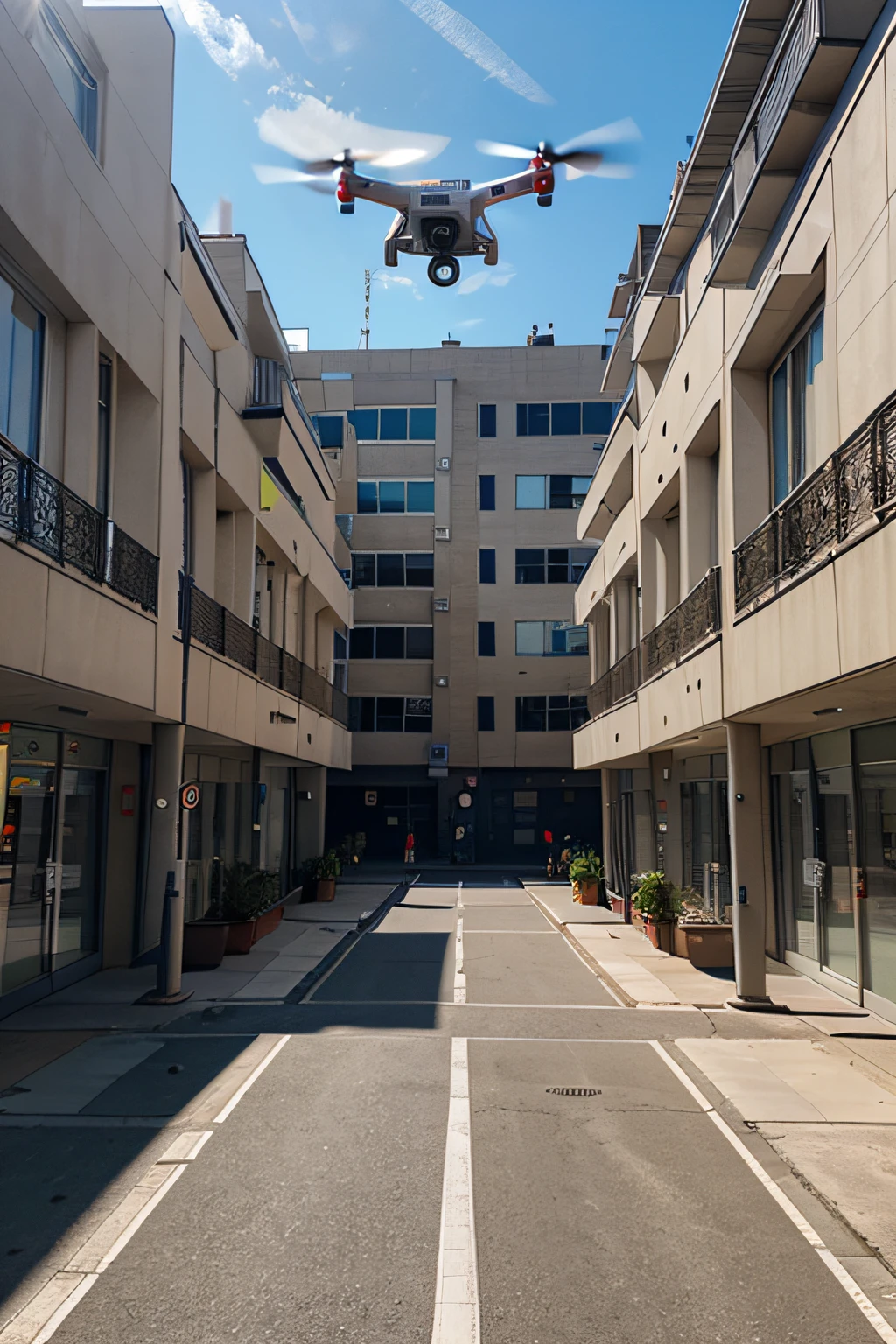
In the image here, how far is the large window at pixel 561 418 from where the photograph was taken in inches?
1799

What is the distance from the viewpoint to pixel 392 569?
45.6m

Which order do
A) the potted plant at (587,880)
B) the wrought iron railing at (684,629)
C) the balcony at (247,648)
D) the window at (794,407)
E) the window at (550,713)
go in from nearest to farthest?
the window at (794,407)
the wrought iron railing at (684,629)
the balcony at (247,648)
the potted plant at (587,880)
the window at (550,713)

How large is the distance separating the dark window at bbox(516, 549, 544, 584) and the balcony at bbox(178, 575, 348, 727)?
52.9 ft

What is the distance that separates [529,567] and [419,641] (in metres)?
5.42

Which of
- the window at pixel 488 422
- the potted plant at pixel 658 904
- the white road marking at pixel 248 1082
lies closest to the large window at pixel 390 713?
the window at pixel 488 422

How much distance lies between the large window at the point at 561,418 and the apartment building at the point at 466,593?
0.06 meters

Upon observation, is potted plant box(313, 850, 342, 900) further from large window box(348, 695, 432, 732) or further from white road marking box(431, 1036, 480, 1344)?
white road marking box(431, 1036, 480, 1344)

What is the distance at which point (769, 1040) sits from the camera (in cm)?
1205

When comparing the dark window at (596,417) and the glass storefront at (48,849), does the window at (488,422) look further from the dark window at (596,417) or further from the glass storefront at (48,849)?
the glass storefront at (48,849)

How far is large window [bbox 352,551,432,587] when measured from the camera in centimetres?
4544

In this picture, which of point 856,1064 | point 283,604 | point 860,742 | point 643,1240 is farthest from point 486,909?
point 643,1240

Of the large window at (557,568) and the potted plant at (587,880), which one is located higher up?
the large window at (557,568)

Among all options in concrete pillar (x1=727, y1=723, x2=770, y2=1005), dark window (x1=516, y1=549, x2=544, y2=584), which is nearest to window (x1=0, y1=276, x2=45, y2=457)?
concrete pillar (x1=727, y1=723, x2=770, y2=1005)

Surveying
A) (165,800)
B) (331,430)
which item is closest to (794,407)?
(165,800)
